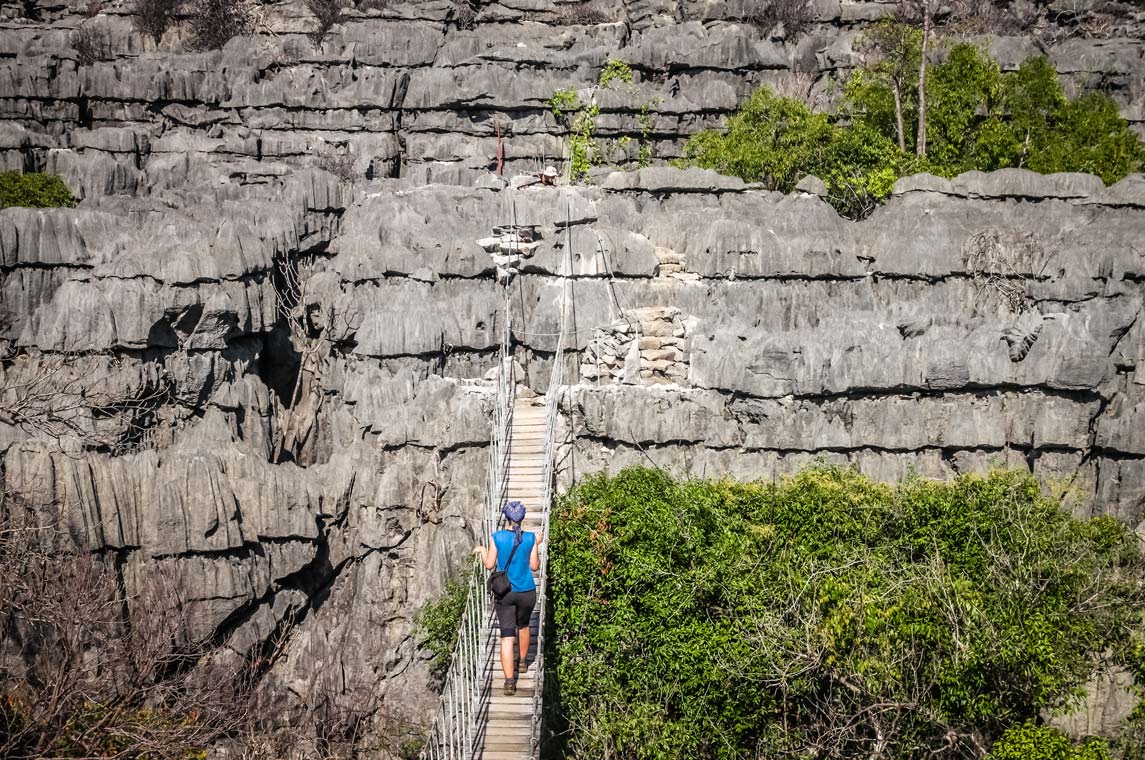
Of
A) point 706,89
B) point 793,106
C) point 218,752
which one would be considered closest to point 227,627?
point 218,752

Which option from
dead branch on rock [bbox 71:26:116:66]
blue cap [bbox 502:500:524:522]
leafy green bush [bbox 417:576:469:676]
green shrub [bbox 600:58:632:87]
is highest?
dead branch on rock [bbox 71:26:116:66]

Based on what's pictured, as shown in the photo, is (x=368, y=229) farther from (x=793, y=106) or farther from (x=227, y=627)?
(x=793, y=106)

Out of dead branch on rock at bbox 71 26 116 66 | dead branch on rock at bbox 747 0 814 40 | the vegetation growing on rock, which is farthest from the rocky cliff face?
dead branch on rock at bbox 71 26 116 66

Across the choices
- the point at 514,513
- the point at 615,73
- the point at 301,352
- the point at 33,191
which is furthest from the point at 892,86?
Result: the point at 514,513

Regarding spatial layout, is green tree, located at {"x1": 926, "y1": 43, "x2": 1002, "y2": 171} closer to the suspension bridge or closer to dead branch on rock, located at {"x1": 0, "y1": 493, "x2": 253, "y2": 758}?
the suspension bridge

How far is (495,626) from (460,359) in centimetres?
650

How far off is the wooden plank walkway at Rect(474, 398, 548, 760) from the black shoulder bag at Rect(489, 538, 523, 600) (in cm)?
104

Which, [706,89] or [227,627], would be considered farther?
[706,89]

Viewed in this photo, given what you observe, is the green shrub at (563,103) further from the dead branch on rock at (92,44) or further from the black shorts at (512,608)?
the black shorts at (512,608)

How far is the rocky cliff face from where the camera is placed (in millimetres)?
17641

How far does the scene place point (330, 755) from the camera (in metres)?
17.0

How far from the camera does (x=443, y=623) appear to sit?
54.5 ft

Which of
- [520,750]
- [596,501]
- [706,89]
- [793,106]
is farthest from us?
[706,89]

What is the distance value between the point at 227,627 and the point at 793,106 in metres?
16.7
